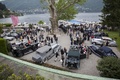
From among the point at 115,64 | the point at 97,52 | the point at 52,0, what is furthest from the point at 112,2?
the point at 115,64

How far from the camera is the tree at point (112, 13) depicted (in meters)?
40.1

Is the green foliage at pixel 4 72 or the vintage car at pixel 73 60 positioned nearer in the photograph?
the green foliage at pixel 4 72

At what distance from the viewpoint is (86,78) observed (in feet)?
30.7

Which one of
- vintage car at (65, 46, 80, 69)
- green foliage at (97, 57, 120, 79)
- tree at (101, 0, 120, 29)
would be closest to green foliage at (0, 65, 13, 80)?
green foliage at (97, 57, 120, 79)

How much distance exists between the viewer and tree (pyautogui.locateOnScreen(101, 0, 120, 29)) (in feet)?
132

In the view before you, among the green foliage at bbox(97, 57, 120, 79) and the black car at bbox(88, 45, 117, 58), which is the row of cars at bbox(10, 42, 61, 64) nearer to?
the black car at bbox(88, 45, 117, 58)

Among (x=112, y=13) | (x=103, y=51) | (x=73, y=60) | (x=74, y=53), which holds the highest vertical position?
(x=112, y=13)

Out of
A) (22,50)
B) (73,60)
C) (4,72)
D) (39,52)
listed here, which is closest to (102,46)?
(73,60)

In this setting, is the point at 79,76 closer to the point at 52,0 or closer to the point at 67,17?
the point at 52,0

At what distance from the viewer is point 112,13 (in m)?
40.7

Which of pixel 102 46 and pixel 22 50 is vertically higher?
pixel 102 46

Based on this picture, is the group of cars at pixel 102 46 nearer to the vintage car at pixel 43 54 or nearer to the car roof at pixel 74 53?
the car roof at pixel 74 53

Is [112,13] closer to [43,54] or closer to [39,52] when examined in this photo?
[43,54]

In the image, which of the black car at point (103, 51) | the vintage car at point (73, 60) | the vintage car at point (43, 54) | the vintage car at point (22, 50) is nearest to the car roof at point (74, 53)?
the vintage car at point (73, 60)
